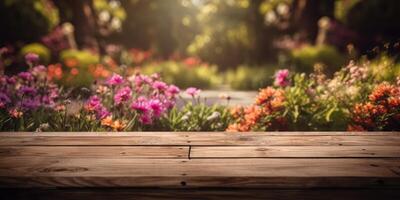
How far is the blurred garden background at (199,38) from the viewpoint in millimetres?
10922

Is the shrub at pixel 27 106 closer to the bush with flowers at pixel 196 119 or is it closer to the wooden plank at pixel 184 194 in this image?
the bush with flowers at pixel 196 119

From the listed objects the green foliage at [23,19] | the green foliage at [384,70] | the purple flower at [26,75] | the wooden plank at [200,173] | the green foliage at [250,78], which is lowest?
the wooden plank at [200,173]

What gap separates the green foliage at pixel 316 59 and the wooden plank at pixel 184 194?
9.85 meters

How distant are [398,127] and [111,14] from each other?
16.4m

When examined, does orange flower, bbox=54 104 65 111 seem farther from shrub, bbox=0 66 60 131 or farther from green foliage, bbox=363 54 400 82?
green foliage, bbox=363 54 400 82

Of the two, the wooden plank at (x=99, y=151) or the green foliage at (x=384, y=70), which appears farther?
the green foliage at (x=384, y=70)

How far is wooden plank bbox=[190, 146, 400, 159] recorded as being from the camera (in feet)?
8.50

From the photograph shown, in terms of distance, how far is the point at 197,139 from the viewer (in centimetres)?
298

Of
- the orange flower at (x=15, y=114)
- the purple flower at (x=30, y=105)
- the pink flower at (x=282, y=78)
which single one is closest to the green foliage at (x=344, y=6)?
the pink flower at (x=282, y=78)

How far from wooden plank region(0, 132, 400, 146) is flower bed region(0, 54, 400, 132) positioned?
1.00 metres

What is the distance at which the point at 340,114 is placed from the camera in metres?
4.68

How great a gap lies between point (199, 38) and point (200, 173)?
1366 centimetres

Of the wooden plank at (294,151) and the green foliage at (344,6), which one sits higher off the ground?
the green foliage at (344,6)

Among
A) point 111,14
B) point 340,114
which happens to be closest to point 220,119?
point 340,114
